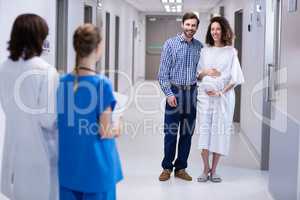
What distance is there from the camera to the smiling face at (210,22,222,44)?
13.5 ft

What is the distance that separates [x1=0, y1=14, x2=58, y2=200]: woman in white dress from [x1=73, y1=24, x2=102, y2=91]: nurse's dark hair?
0.64 feet

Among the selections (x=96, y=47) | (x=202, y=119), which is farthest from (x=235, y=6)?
(x=96, y=47)

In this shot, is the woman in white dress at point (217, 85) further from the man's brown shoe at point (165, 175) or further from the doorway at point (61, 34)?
the doorway at point (61, 34)

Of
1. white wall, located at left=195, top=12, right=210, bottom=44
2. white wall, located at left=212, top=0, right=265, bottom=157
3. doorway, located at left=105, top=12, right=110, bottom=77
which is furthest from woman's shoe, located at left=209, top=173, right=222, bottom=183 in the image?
white wall, located at left=195, top=12, right=210, bottom=44

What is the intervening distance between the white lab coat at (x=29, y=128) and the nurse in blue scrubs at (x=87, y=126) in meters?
0.08

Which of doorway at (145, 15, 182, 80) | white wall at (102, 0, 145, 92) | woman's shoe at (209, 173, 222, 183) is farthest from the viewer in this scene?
doorway at (145, 15, 182, 80)

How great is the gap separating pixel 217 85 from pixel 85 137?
7.42ft

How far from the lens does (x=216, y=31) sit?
162 inches

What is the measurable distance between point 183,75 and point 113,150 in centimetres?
211

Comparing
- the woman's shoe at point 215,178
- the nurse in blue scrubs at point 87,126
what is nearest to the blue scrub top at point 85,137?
the nurse in blue scrubs at point 87,126

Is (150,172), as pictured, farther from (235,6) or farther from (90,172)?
(235,6)

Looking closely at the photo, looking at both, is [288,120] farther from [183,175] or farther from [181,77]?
[183,175]

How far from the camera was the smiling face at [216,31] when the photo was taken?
410 centimetres

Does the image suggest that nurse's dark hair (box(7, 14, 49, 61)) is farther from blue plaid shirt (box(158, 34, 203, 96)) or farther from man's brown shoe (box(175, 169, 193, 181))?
man's brown shoe (box(175, 169, 193, 181))
